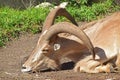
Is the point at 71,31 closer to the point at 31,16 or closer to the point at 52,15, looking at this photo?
the point at 52,15

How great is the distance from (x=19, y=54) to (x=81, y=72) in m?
2.22

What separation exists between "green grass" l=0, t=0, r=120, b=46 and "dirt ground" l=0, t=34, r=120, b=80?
1.25ft

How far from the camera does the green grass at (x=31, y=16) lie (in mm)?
12648

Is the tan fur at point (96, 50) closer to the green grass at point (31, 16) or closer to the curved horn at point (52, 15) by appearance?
the curved horn at point (52, 15)

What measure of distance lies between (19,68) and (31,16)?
3865mm

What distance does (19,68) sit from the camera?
9.86m

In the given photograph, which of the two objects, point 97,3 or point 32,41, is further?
point 97,3

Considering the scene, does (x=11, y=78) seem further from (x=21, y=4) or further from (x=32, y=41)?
(x=21, y=4)

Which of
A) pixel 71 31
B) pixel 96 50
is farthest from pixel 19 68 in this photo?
pixel 96 50

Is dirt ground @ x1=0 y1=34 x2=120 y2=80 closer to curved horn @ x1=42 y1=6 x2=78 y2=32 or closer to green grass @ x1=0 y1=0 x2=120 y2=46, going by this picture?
green grass @ x1=0 y1=0 x2=120 y2=46

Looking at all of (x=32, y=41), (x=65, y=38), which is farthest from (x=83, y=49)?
(x=32, y=41)

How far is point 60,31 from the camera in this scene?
914 centimetres

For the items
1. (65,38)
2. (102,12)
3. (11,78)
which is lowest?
(11,78)

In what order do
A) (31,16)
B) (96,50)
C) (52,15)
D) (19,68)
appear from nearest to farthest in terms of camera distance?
(96,50), (19,68), (52,15), (31,16)
